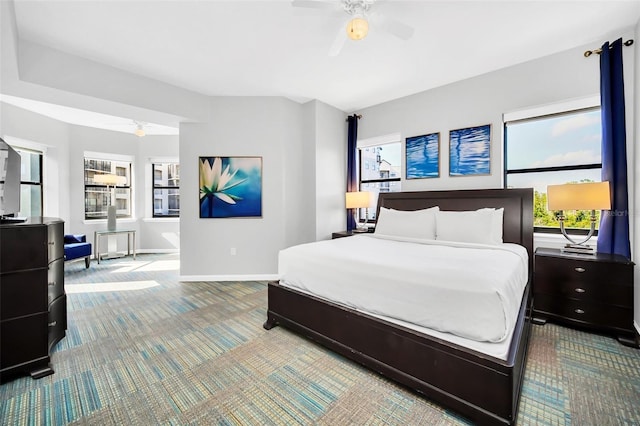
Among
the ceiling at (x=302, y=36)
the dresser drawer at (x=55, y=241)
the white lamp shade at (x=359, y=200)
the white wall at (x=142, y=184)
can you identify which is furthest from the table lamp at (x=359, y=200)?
the white wall at (x=142, y=184)

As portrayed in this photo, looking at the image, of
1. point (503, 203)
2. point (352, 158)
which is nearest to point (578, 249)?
point (503, 203)

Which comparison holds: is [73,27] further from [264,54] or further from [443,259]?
[443,259]

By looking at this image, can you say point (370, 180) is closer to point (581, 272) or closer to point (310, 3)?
point (581, 272)

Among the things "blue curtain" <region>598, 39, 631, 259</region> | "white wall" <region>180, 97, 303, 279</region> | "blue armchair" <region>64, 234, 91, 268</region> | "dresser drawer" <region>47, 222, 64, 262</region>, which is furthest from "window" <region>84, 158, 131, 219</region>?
"blue curtain" <region>598, 39, 631, 259</region>

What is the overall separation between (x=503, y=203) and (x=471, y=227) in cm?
61

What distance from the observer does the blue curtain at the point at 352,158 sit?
487 cm

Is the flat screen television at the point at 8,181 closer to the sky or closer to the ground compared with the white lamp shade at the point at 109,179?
closer to the ground

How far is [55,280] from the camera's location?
92.5 inches

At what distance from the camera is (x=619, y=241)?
103 inches

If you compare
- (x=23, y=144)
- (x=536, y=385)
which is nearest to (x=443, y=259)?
(x=536, y=385)

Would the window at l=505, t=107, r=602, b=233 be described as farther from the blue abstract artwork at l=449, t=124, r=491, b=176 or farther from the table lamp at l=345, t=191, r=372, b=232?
the table lamp at l=345, t=191, r=372, b=232

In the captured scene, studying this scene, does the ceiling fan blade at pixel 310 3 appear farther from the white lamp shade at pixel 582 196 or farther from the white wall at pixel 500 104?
the white lamp shade at pixel 582 196

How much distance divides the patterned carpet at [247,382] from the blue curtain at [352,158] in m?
2.59

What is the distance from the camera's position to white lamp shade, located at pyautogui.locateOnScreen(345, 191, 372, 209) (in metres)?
4.34
